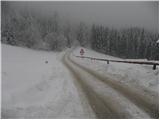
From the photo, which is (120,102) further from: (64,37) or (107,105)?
(64,37)

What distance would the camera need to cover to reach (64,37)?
96.6m

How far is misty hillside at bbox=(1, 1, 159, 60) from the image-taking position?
76.5 metres

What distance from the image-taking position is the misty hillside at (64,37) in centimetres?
7650

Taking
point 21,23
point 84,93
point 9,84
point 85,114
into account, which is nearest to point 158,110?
point 85,114

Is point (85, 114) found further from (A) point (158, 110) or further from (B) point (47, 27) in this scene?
(B) point (47, 27)

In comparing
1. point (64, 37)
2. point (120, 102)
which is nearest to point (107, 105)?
point (120, 102)

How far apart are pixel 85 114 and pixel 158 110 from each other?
283cm

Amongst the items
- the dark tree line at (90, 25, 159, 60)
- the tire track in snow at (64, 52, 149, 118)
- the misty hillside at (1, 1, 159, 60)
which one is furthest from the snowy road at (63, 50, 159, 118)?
the dark tree line at (90, 25, 159, 60)

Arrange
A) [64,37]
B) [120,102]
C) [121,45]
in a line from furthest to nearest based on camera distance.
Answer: [121,45] < [64,37] < [120,102]

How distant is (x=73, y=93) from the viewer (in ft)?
32.9

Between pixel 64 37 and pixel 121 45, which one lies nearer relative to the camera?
pixel 64 37

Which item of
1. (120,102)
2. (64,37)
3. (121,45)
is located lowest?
(121,45)

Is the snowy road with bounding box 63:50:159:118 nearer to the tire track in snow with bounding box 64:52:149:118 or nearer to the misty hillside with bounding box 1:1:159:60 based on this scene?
the tire track in snow with bounding box 64:52:149:118

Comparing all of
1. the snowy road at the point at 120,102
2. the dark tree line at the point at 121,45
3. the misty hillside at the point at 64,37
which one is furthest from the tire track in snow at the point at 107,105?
the dark tree line at the point at 121,45
